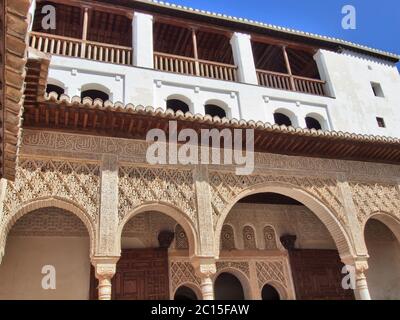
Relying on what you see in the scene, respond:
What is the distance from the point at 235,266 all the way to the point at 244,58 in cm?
498

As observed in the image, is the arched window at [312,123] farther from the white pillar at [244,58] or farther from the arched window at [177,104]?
the arched window at [177,104]

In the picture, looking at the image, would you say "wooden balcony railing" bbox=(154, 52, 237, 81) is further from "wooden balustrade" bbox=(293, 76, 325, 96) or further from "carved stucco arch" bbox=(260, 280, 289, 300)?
"carved stucco arch" bbox=(260, 280, 289, 300)

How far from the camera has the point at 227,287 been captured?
9062mm

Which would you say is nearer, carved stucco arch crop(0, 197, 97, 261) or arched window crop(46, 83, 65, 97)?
carved stucco arch crop(0, 197, 97, 261)

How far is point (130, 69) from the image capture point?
8.38 metres

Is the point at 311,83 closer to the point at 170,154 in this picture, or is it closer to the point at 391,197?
the point at 391,197

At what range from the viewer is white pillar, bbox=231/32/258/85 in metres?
9.55

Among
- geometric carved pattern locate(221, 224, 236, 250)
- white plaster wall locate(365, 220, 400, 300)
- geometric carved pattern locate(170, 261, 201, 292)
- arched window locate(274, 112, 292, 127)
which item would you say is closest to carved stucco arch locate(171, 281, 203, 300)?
geometric carved pattern locate(170, 261, 201, 292)

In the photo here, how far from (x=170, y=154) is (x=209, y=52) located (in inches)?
221

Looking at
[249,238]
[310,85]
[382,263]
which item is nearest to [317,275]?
[249,238]

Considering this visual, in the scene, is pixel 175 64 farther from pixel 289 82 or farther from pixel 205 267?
pixel 205 267

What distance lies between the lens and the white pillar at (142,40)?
8711 mm

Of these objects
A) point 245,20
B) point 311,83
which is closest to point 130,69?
point 245,20

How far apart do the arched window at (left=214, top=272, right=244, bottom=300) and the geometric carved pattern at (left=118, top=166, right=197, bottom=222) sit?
331 cm
